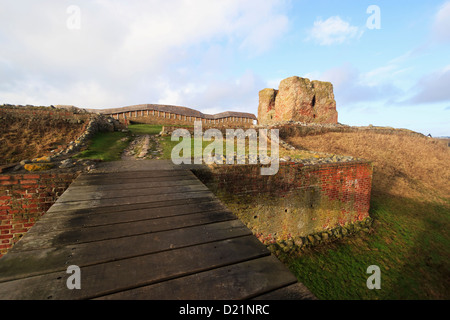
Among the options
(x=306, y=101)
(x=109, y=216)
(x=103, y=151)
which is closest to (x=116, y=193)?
(x=109, y=216)

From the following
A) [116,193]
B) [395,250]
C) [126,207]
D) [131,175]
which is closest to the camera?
[126,207]

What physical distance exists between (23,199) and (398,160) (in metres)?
16.2

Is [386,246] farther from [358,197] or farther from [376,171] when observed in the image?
[376,171]

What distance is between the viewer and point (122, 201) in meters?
2.21

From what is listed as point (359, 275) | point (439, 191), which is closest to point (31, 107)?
point (359, 275)

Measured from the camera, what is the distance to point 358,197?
20.5ft

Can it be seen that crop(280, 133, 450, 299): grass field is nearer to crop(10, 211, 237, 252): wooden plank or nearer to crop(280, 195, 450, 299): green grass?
crop(280, 195, 450, 299): green grass

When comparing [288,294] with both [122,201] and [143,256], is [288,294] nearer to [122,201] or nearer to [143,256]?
[143,256]

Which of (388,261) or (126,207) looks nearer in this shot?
(126,207)

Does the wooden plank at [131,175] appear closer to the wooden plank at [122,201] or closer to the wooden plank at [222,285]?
the wooden plank at [122,201]

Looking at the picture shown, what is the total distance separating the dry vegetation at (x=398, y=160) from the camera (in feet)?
30.2

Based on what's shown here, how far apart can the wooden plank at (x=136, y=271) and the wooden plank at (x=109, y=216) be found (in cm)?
60

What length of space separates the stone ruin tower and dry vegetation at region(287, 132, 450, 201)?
7779 mm

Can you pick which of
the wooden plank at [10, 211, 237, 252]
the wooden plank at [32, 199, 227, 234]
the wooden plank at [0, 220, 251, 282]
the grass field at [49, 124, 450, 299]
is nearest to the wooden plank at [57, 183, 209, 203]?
the wooden plank at [32, 199, 227, 234]
